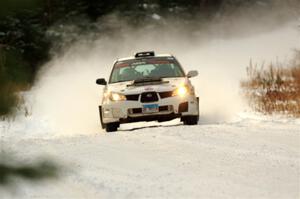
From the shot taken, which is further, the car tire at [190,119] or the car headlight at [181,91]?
the car tire at [190,119]

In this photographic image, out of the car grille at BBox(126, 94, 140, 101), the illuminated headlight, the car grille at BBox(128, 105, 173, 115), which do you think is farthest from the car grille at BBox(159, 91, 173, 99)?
the illuminated headlight

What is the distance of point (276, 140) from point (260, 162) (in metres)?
2.02

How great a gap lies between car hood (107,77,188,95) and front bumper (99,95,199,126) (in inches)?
8.1

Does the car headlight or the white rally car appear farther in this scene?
the car headlight

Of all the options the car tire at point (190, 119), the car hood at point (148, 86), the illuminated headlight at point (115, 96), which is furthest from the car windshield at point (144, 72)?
the car tire at point (190, 119)

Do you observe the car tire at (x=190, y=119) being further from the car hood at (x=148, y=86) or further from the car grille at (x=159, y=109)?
the car hood at (x=148, y=86)

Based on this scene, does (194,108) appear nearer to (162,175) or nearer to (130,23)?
(162,175)

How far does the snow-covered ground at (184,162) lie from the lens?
664 cm

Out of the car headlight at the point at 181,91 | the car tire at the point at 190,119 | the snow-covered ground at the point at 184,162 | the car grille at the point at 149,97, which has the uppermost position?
the car headlight at the point at 181,91

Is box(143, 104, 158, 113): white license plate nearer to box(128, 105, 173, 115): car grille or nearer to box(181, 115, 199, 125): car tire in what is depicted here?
box(128, 105, 173, 115): car grille

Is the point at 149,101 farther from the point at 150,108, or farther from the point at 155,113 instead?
the point at 155,113

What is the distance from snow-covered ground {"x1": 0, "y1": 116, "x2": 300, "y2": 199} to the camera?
6.64 m

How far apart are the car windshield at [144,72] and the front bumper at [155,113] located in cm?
124

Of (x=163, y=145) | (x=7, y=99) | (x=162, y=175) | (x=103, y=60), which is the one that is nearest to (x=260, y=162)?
(x=162, y=175)
